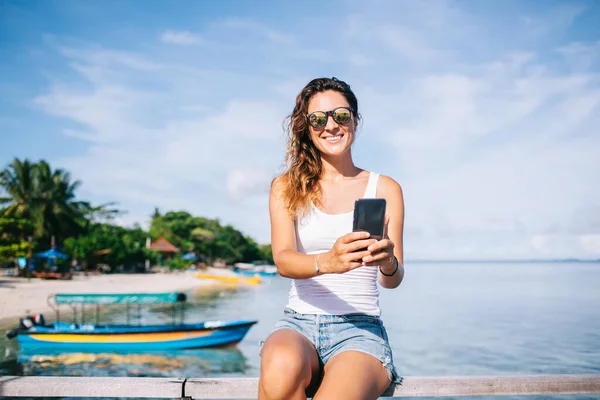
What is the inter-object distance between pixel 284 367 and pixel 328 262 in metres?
0.42

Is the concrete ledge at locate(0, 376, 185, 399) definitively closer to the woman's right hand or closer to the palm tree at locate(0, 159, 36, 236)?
the woman's right hand

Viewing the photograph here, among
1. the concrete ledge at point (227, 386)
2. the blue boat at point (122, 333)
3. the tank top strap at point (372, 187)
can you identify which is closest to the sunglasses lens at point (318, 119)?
the tank top strap at point (372, 187)

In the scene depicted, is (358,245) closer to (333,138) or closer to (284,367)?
(284,367)

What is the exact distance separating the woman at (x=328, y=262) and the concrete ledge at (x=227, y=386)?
0.25 meters

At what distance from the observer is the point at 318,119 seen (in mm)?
2385

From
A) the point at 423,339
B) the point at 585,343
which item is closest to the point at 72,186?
the point at 423,339

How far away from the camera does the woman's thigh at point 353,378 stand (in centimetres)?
172

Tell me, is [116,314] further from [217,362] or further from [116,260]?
[116,260]

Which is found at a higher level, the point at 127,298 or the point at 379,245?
the point at 379,245

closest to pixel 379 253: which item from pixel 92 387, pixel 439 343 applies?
pixel 92 387

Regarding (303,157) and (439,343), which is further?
(439,343)

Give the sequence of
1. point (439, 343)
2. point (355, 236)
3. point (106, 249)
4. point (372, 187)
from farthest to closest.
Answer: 1. point (106, 249)
2. point (439, 343)
3. point (372, 187)
4. point (355, 236)

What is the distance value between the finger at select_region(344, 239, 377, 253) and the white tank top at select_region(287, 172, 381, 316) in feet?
1.40

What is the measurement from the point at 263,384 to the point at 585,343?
2276 cm
